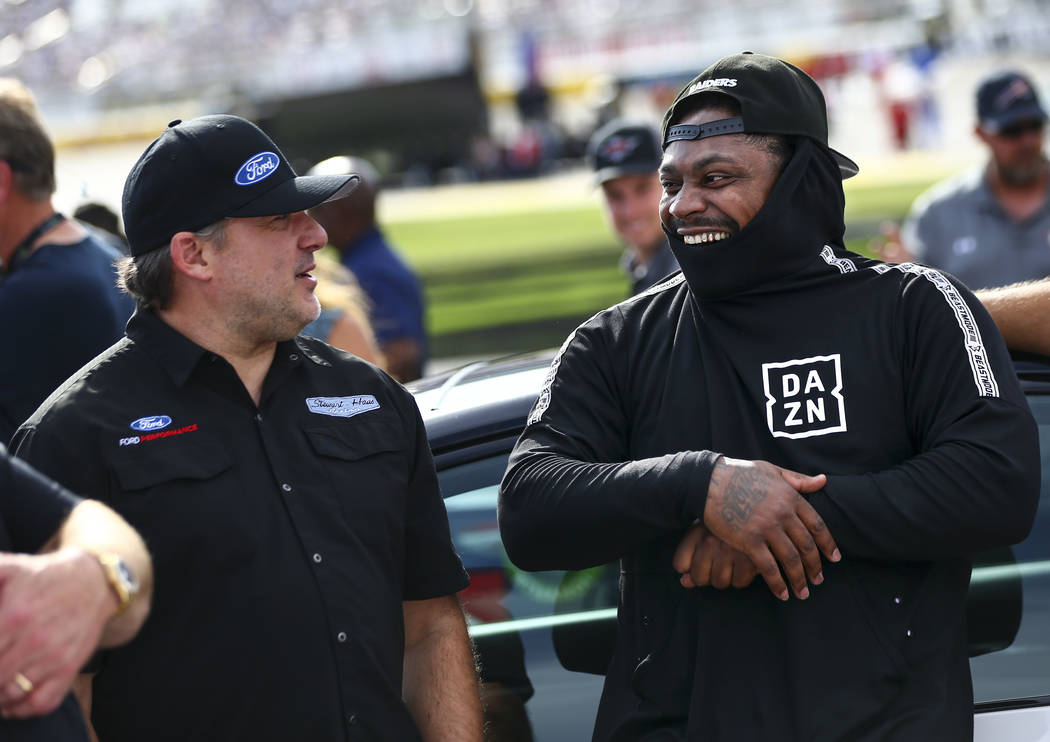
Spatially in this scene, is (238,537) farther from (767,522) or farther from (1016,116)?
(1016,116)

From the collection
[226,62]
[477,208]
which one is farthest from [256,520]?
[226,62]

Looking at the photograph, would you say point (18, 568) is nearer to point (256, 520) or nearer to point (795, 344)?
point (256, 520)

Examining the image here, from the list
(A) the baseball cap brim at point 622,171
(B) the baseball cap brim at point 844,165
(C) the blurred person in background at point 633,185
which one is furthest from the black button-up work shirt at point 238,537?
(A) the baseball cap brim at point 622,171

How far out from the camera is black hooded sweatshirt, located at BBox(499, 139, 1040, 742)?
2.10 metres

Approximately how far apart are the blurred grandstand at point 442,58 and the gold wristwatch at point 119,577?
39830mm

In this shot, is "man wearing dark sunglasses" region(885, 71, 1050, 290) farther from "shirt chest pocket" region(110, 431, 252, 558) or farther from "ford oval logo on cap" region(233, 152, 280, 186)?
"shirt chest pocket" region(110, 431, 252, 558)

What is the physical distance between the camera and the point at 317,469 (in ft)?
7.41

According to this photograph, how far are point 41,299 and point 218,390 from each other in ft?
4.02

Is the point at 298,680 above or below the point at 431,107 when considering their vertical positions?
above

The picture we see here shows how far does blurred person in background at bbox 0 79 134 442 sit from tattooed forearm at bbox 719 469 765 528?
6.11 ft

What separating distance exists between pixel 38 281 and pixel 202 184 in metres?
1.17

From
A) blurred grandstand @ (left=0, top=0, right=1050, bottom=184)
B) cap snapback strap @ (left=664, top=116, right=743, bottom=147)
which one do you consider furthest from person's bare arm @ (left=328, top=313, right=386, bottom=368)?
blurred grandstand @ (left=0, top=0, right=1050, bottom=184)

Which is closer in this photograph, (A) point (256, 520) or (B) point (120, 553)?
(B) point (120, 553)

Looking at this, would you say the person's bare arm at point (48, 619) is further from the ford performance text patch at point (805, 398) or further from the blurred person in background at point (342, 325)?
the blurred person in background at point (342, 325)
